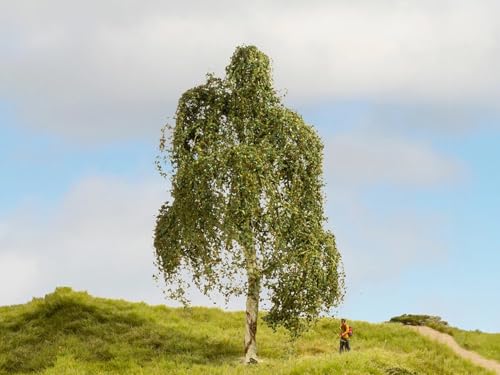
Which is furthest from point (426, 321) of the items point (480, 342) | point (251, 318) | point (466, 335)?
point (251, 318)

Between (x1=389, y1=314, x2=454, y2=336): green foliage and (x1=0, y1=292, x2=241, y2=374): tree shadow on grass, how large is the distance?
1784 cm

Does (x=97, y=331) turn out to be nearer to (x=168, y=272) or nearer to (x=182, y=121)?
(x=168, y=272)

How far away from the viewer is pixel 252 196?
3550 cm

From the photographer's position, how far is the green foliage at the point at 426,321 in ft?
176

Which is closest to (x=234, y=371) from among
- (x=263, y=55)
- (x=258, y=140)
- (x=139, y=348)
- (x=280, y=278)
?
(x=280, y=278)

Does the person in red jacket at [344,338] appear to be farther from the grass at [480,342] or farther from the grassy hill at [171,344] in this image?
the grass at [480,342]

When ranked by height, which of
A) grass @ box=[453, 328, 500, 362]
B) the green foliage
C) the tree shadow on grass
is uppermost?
the green foliage

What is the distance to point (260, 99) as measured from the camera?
38.2 m

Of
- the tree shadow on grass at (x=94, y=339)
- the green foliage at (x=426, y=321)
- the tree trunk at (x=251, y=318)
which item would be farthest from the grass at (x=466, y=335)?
the tree trunk at (x=251, y=318)

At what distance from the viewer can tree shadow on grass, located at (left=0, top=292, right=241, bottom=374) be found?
38.7m

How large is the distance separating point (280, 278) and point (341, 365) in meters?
6.97

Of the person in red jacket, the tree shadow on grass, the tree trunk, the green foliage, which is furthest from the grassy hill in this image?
the green foliage

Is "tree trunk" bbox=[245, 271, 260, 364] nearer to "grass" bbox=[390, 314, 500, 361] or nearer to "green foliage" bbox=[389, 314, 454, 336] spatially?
"grass" bbox=[390, 314, 500, 361]

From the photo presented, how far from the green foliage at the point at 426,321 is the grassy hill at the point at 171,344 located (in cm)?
537
